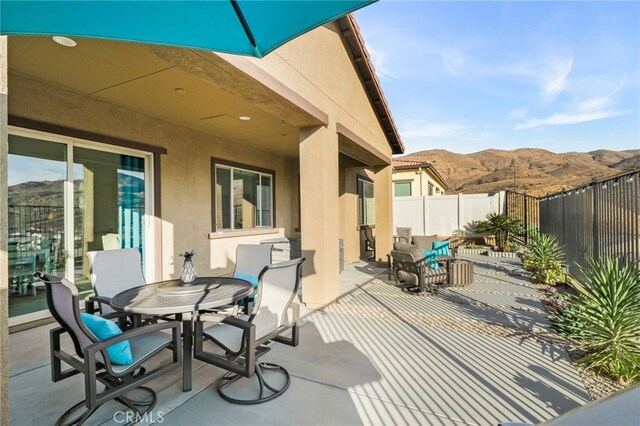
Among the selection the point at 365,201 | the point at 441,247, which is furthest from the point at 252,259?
the point at 365,201

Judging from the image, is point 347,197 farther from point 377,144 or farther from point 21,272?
point 21,272

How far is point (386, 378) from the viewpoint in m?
3.03

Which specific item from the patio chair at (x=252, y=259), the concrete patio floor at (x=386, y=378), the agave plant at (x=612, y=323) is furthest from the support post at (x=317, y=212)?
the agave plant at (x=612, y=323)

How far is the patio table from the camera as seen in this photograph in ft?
8.98

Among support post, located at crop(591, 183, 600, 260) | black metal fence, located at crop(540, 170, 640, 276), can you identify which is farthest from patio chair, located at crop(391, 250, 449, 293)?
support post, located at crop(591, 183, 600, 260)

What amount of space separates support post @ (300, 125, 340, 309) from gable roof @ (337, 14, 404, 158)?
2485mm

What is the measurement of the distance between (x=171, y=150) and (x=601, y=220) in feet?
24.8

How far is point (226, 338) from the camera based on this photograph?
2.72 meters

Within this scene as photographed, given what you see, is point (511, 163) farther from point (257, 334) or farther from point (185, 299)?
point (185, 299)

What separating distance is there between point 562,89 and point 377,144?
105ft

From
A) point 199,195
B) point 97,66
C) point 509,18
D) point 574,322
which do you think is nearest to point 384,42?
point 509,18

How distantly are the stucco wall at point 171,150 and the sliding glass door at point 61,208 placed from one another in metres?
0.37

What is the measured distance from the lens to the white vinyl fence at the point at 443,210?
12867 millimetres

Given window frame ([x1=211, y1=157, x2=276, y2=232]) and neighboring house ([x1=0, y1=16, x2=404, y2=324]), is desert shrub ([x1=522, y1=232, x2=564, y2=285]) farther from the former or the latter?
window frame ([x1=211, y1=157, x2=276, y2=232])
